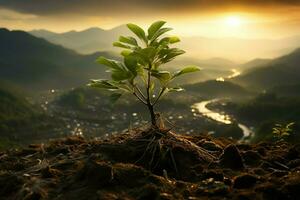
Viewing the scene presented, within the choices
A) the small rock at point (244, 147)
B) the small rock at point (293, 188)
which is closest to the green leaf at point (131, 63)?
the small rock at point (244, 147)

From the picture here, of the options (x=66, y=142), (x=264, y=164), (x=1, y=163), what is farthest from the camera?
(x=66, y=142)

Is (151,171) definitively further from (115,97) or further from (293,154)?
(293,154)

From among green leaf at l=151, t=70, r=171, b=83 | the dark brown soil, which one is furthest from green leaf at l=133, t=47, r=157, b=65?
the dark brown soil

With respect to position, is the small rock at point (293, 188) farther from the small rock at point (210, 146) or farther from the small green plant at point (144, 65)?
the small green plant at point (144, 65)

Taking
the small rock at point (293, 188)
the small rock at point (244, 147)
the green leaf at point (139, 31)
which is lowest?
the small rock at point (244, 147)

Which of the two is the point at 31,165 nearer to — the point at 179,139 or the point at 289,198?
the point at 179,139

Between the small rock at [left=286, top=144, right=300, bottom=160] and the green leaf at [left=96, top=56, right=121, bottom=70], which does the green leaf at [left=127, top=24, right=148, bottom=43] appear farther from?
the small rock at [left=286, top=144, right=300, bottom=160]

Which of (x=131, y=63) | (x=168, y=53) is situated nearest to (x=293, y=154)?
(x=168, y=53)

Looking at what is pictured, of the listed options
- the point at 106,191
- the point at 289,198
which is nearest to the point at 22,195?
the point at 106,191
